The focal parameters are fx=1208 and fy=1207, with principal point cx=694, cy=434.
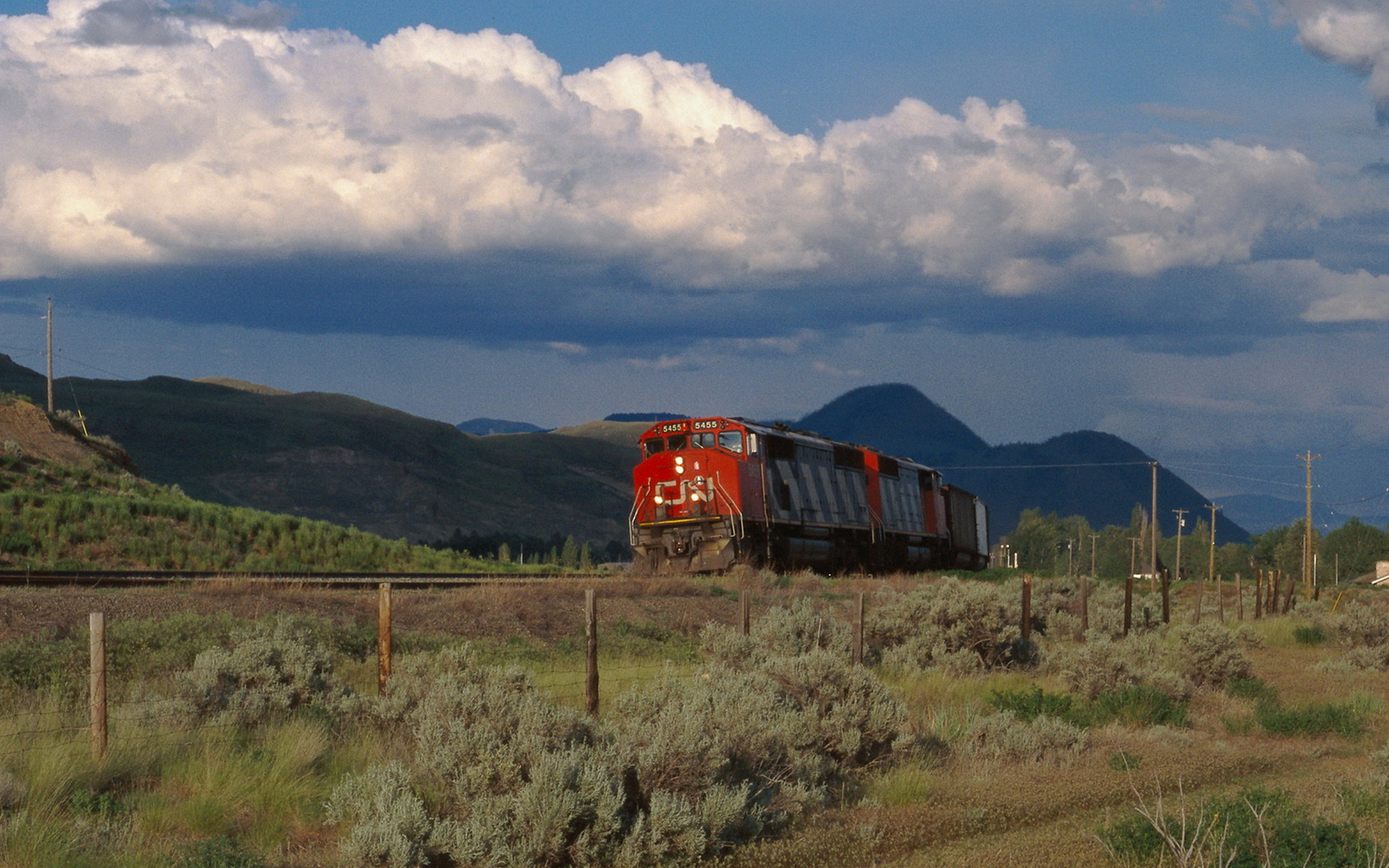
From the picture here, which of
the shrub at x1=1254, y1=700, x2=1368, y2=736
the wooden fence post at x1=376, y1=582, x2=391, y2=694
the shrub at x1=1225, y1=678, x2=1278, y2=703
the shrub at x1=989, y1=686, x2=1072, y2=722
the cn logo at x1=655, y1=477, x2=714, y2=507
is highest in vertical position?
the cn logo at x1=655, y1=477, x2=714, y2=507

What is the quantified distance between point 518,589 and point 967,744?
40.1 ft

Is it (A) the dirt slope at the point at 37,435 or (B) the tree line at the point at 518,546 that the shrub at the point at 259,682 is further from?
(B) the tree line at the point at 518,546

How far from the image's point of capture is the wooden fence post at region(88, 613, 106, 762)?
967 cm

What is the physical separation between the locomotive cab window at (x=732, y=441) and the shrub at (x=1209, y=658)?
523 inches

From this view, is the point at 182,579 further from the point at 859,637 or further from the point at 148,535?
the point at 148,535

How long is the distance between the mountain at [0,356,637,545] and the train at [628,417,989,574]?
117049mm

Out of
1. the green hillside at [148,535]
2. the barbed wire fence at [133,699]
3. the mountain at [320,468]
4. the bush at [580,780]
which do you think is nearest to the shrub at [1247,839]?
the bush at [580,780]

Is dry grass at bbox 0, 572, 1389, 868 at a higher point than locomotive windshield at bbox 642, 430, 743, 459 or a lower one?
lower

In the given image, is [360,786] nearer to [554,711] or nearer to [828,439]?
[554,711]

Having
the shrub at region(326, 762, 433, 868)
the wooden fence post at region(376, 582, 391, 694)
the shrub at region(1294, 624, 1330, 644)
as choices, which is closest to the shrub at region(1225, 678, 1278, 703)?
the shrub at region(1294, 624, 1330, 644)

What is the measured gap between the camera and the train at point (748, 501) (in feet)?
104

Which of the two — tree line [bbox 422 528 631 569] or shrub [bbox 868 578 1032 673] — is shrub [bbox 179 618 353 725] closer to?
shrub [bbox 868 578 1032 673]

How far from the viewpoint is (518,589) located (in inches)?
942

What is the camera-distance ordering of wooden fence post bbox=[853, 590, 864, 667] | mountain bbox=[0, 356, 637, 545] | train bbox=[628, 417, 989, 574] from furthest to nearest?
mountain bbox=[0, 356, 637, 545] < train bbox=[628, 417, 989, 574] < wooden fence post bbox=[853, 590, 864, 667]
